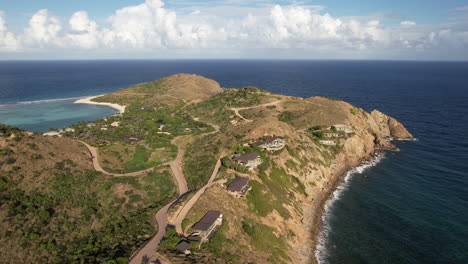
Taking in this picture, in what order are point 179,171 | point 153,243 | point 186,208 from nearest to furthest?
point 153,243 → point 186,208 → point 179,171

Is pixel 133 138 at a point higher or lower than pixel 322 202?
higher

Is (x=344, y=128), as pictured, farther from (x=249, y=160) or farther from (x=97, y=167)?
(x=97, y=167)

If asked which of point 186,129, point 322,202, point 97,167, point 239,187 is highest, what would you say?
point 239,187

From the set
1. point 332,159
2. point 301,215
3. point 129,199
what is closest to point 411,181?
point 332,159

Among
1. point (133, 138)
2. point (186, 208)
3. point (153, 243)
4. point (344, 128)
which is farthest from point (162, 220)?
point (344, 128)

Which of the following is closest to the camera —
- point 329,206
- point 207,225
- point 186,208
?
point 207,225

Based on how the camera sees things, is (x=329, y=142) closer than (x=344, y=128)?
Yes

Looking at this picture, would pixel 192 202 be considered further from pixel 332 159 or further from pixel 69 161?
pixel 332 159
